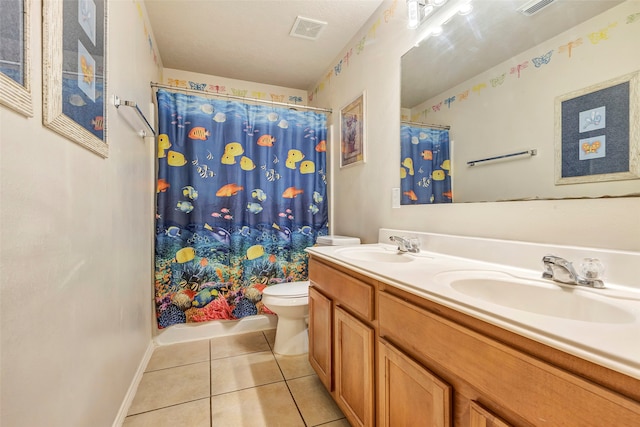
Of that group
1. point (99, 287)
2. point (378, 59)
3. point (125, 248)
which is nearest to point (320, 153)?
point (378, 59)

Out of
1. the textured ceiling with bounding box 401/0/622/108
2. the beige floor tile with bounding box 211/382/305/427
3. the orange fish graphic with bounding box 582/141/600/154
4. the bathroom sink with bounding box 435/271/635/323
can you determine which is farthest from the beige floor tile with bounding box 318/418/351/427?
the textured ceiling with bounding box 401/0/622/108

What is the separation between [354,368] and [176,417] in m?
0.94

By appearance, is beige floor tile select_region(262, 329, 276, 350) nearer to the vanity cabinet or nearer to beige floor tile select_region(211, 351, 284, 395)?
beige floor tile select_region(211, 351, 284, 395)

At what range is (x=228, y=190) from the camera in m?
2.20

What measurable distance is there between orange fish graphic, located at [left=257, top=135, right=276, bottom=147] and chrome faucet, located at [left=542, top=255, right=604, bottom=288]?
2.01m

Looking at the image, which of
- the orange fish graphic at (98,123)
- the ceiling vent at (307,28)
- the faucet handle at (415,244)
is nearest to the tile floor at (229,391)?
the faucet handle at (415,244)

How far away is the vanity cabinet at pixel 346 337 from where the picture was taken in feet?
3.28

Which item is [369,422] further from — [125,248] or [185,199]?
[185,199]

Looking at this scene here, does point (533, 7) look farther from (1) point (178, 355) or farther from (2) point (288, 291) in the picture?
(1) point (178, 355)

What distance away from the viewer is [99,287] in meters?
1.03

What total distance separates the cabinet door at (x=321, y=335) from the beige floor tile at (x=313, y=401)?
13cm

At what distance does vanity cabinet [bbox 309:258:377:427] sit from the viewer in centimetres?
100

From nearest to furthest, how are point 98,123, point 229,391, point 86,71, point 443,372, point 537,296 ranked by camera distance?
point 443,372, point 537,296, point 86,71, point 98,123, point 229,391

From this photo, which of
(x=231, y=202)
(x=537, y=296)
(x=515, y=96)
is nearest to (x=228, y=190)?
(x=231, y=202)
